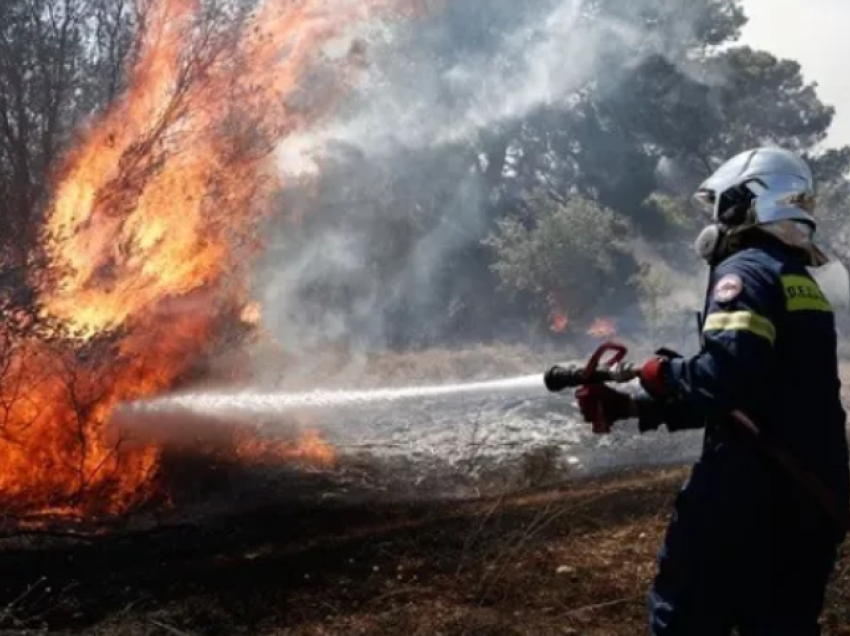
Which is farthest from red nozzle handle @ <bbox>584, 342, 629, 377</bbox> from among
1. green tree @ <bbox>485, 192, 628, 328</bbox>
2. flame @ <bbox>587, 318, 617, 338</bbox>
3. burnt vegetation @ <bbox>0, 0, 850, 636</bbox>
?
green tree @ <bbox>485, 192, 628, 328</bbox>

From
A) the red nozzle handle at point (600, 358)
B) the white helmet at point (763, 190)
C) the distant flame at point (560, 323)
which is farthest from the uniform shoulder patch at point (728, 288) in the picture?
the distant flame at point (560, 323)

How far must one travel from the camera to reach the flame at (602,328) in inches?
1194

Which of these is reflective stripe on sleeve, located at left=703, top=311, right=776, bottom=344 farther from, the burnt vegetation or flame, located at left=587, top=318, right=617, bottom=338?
flame, located at left=587, top=318, right=617, bottom=338

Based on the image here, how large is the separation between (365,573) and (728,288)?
3513mm

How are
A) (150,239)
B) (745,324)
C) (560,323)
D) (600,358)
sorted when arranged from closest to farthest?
(745,324) → (600,358) → (150,239) → (560,323)

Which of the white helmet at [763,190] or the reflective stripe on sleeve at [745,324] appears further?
the white helmet at [763,190]

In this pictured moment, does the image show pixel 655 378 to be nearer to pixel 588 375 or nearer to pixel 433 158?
pixel 588 375

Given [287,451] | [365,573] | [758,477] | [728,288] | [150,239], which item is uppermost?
[150,239]

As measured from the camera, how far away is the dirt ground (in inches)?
190

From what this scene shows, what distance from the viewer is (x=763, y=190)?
139 inches

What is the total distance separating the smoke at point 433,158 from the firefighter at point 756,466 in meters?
22.7

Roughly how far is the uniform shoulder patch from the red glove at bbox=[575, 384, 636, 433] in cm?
60

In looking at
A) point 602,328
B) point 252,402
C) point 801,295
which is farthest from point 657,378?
point 602,328

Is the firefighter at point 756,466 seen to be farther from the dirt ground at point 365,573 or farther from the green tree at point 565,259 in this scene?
the green tree at point 565,259
